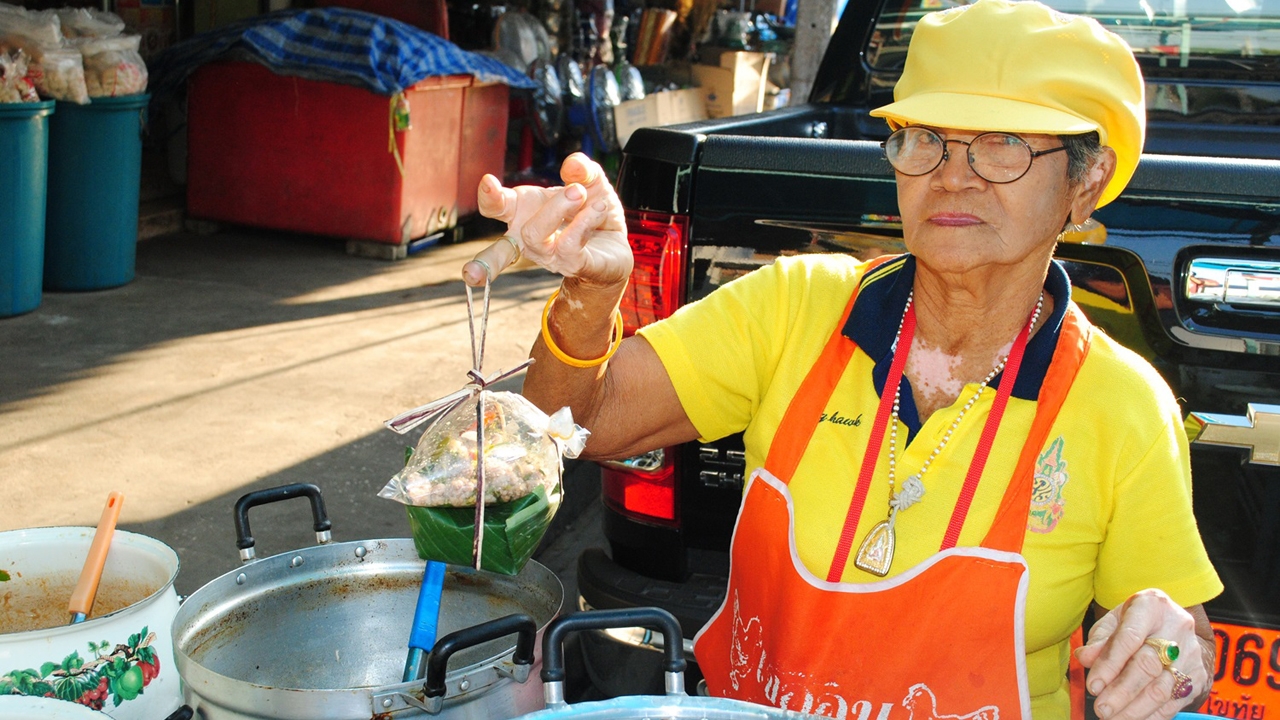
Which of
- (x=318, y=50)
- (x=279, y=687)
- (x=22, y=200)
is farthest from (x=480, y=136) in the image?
(x=279, y=687)

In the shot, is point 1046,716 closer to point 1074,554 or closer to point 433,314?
point 1074,554

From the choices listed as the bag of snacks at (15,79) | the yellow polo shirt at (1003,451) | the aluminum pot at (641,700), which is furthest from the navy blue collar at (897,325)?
the bag of snacks at (15,79)

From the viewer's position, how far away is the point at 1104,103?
1.61 meters

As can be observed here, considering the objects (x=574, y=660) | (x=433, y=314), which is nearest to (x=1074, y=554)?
(x=574, y=660)

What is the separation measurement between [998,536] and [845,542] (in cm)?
22

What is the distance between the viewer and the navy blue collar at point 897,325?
68.6 inches

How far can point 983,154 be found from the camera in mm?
1666

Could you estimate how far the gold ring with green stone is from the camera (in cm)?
144

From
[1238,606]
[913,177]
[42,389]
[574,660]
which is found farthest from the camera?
[42,389]

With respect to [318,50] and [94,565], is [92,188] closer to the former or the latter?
[318,50]

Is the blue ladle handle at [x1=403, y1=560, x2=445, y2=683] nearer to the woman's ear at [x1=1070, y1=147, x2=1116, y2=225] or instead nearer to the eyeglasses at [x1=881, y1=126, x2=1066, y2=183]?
the eyeglasses at [x1=881, y1=126, x2=1066, y2=183]

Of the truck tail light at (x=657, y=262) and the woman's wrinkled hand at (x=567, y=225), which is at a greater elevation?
the woman's wrinkled hand at (x=567, y=225)

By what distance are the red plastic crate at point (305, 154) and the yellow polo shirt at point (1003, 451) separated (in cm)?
571

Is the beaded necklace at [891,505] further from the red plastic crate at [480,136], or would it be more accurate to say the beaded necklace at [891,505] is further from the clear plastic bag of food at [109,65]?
the red plastic crate at [480,136]
